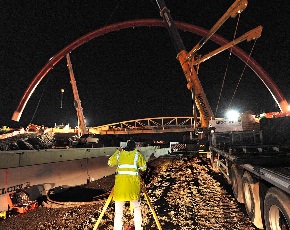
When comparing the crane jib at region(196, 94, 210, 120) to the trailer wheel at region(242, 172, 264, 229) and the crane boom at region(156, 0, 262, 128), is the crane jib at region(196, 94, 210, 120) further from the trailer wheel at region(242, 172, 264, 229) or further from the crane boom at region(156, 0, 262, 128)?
the trailer wheel at region(242, 172, 264, 229)

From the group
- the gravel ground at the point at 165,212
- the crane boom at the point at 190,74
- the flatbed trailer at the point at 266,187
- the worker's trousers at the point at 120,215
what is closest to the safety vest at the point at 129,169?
the worker's trousers at the point at 120,215

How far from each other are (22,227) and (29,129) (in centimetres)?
4234

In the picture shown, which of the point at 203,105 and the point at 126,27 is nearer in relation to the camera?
the point at 203,105

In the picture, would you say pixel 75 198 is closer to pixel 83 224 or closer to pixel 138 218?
pixel 83 224

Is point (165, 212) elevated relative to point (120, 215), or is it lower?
lower

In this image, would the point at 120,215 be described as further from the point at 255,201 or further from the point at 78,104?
the point at 78,104

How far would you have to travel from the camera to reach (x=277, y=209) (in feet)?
12.5

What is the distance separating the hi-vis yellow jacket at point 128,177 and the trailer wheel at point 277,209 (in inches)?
88.5

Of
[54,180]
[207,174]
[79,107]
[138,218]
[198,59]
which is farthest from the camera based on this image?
[79,107]

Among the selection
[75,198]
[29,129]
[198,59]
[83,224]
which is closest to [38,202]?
[75,198]

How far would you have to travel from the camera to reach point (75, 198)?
9117 mm

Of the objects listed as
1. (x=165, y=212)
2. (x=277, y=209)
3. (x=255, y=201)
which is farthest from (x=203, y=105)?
(x=277, y=209)

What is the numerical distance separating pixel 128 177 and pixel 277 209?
2.59m

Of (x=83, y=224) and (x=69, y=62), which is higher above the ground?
(x=69, y=62)
